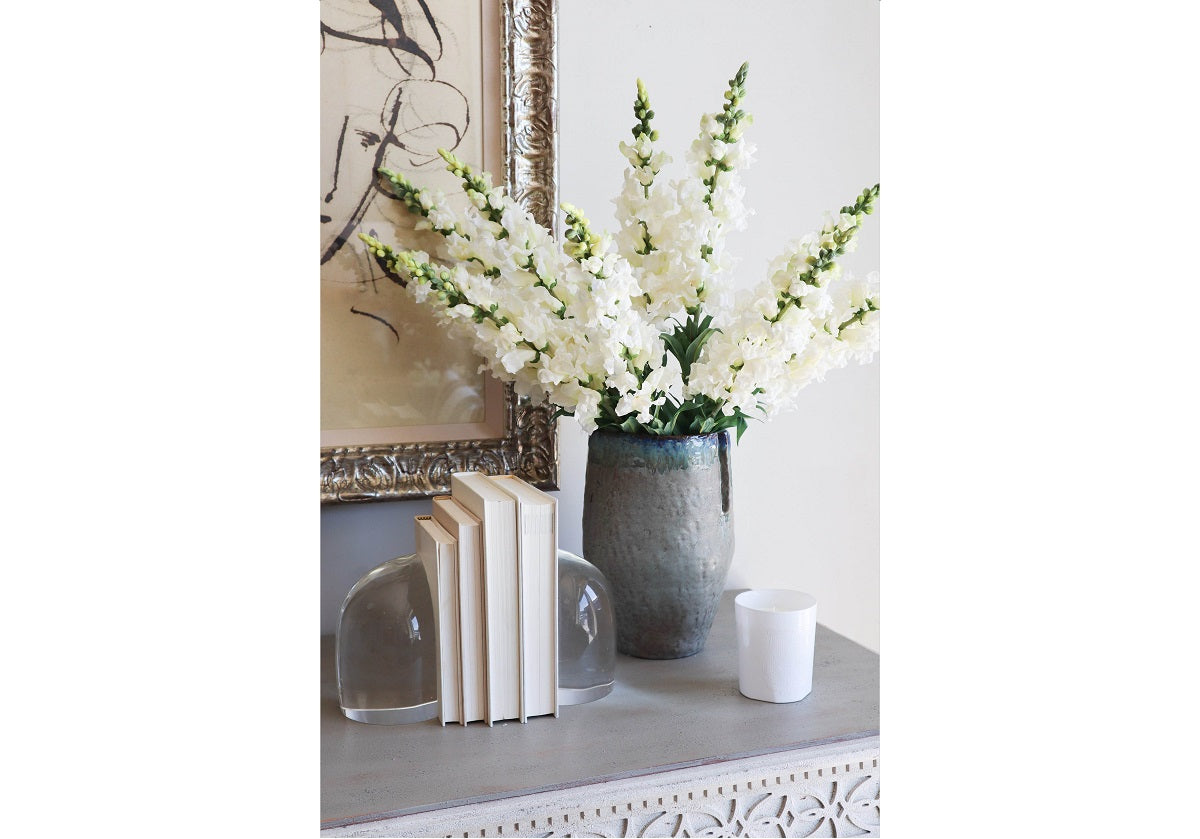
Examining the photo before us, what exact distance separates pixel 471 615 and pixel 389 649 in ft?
0.24

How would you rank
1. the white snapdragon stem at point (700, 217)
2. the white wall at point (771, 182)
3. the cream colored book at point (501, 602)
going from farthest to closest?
the white wall at point (771, 182) < the white snapdragon stem at point (700, 217) < the cream colored book at point (501, 602)

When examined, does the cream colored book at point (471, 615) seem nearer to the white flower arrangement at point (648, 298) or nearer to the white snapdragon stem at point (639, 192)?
the white flower arrangement at point (648, 298)

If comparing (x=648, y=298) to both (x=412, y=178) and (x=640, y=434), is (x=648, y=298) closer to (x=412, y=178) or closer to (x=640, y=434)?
(x=640, y=434)

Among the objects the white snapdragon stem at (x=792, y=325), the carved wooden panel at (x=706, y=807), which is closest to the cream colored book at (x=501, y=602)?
the carved wooden panel at (x=706, y=807)

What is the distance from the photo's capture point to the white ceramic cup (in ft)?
2.76

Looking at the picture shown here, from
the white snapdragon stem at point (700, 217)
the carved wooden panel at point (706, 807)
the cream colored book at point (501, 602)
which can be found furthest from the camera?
the white snapdragon stem at point (700, 217)

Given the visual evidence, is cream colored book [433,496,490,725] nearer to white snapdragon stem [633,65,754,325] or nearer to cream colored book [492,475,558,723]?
cream colored book [492,475,558,723]

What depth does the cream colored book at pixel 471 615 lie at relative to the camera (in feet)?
2.59

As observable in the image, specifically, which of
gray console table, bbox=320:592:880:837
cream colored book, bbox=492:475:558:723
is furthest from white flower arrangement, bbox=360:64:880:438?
gray console table, bbox=320:592:880:837

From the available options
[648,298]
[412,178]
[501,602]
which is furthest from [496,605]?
[412,178]

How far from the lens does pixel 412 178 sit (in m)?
1.00

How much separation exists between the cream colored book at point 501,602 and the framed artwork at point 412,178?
0.77 ft
